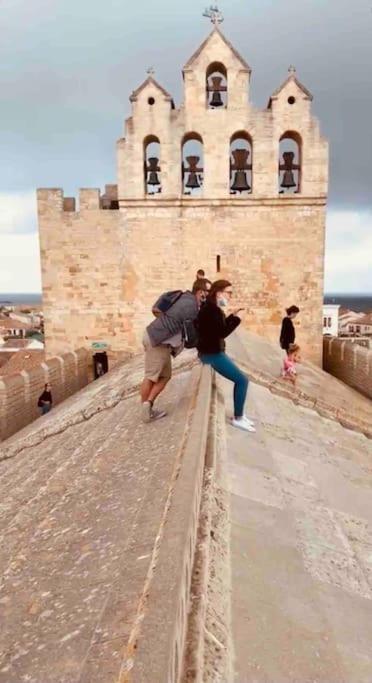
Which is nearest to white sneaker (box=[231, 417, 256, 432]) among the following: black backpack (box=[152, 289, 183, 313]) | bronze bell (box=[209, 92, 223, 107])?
black backpack (box=[152, 289, 183, 313])

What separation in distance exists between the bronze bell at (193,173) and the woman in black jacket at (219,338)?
36.4ft

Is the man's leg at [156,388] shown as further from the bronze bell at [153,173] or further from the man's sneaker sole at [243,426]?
the bronze bell at [153,173]

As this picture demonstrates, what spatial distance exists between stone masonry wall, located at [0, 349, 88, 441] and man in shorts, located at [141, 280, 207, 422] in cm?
698

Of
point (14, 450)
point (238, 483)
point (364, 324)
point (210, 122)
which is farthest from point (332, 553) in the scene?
point (364, 324)

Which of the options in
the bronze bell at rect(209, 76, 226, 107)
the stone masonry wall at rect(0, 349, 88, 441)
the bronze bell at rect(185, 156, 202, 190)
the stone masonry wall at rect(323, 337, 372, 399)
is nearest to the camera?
the stone masonry wall at rect(0, 349, 88, 441)

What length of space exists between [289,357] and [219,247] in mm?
6202

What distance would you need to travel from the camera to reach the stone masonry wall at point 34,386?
433 inches

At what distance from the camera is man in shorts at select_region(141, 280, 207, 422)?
184 inches

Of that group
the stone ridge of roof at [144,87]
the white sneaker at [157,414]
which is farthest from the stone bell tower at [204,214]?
the white sneaker at [157,414]

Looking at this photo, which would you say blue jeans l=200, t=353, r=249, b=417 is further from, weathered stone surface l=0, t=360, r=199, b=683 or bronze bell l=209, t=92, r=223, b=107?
bronze bell l=209, t=92, r=223, b=107

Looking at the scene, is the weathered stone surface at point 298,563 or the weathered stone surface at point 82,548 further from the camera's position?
the weathered stone surface at point 298,563

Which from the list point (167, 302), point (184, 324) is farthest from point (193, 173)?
→ point (184, 324)

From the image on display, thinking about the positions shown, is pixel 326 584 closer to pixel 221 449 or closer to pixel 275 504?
pixel 275 504

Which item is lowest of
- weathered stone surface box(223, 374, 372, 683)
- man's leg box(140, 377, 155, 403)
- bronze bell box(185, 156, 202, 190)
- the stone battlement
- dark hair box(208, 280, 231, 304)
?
weathered stone surface box(223, 374, 372, 683)
